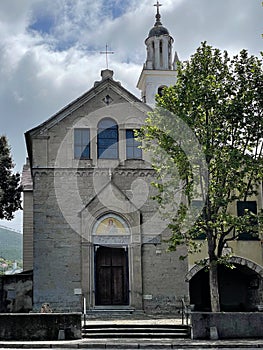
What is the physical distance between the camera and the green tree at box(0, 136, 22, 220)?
34188 mm

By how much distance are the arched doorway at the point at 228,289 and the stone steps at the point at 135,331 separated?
9552 millimetres

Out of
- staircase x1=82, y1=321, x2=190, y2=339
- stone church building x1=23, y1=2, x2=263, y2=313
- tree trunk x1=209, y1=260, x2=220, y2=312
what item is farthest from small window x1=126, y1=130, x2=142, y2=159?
staircase x1=82, y1=321, x2=190, y2=339

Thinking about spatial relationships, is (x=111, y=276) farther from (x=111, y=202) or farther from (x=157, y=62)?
(x=157, y=62)

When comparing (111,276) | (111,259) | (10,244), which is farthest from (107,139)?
(10,244)

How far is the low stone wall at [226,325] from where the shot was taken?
68.8 ft

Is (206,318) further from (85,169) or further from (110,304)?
(85,169)

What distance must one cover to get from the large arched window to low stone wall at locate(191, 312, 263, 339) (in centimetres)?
1202

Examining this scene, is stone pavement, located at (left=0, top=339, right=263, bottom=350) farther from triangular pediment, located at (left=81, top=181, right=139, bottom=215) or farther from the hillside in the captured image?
the hillside

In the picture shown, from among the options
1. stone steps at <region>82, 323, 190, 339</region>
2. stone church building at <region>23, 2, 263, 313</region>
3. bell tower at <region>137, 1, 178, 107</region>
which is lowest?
stone steps at <region>82, 323, 190, 339</region>

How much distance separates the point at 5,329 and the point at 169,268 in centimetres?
1111

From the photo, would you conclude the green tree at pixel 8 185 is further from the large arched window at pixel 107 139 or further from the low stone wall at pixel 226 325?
the low stone wall at pixel 226 325

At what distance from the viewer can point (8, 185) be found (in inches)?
1356

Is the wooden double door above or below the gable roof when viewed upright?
below

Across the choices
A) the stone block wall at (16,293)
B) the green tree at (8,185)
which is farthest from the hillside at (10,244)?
the stone block wall at (16,293)
